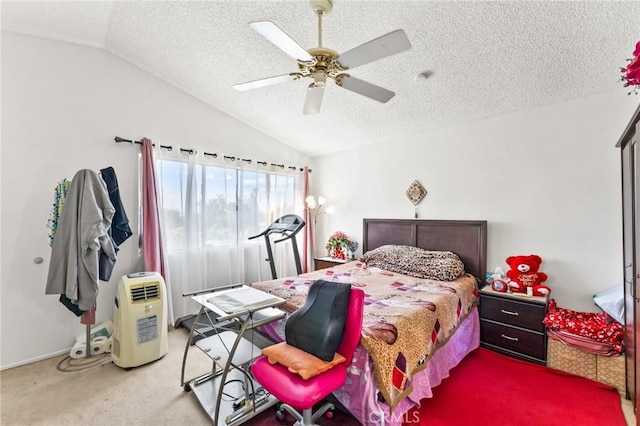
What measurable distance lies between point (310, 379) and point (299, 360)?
13cm

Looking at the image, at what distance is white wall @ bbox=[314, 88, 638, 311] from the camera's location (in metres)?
2.62

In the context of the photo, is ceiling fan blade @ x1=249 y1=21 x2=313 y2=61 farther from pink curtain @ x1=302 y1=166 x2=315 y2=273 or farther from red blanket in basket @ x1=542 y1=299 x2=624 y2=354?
pink curtain @ x1=302 y1=166 x2=315 y2=273

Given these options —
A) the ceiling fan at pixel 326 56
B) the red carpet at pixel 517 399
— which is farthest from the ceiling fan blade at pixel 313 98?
the red carpet at pixel 517 399

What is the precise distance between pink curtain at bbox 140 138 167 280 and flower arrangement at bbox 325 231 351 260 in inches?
100

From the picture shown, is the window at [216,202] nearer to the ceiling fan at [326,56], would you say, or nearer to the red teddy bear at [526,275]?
the ceiling fan at [326,56]

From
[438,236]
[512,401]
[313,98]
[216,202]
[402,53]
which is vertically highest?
[402,53]

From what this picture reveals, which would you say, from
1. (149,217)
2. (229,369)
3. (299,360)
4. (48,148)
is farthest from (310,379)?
(48,148)

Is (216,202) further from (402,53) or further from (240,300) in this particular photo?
(402,53)

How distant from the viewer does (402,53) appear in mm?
2506

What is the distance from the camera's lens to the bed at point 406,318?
5.62 feet

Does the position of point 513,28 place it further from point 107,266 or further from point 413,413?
point 107,266

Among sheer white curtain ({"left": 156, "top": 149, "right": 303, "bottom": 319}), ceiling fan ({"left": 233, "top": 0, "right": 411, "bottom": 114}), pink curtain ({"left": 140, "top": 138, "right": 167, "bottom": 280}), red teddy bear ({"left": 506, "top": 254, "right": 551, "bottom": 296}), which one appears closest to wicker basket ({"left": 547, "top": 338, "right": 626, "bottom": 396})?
red teddy bear ({"left": 506, "top": 254, "right": 551, "bottom": 296})

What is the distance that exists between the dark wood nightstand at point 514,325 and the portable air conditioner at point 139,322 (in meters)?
3.35

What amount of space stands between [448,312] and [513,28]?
2320 mm
